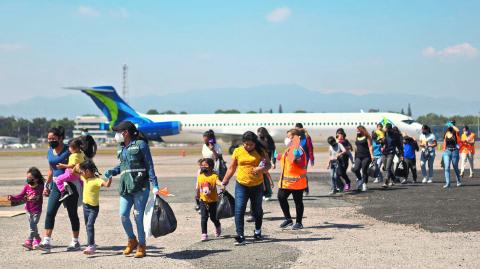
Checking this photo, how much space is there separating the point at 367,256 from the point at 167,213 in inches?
104

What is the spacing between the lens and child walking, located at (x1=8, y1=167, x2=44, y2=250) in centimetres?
827

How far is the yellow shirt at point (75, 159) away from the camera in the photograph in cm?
835

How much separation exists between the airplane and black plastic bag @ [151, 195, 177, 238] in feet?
120

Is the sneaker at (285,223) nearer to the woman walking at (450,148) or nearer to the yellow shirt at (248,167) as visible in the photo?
the yellow shirt at (248,167)

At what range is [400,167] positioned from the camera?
1725 cm

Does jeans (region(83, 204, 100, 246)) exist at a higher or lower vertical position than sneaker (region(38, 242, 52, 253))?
higher

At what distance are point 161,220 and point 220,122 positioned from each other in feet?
129

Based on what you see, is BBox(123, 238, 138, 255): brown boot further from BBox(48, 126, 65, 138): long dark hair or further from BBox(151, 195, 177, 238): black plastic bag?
BBox(48, 126, 65, 138): long dark hair

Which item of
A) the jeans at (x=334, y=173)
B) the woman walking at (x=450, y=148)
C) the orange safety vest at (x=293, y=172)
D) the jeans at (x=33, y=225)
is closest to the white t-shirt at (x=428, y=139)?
the woman walking at (x=450, y=148)

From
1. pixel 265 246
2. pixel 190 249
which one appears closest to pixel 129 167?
pixel 190 249

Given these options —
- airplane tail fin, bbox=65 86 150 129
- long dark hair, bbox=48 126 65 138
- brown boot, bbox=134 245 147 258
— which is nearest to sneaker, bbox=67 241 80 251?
brown boot, bbox=134 245 147 258

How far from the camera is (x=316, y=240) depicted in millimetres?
8578

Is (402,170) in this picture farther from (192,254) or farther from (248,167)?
(192,254)

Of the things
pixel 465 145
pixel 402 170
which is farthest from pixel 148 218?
pixel 465 145
